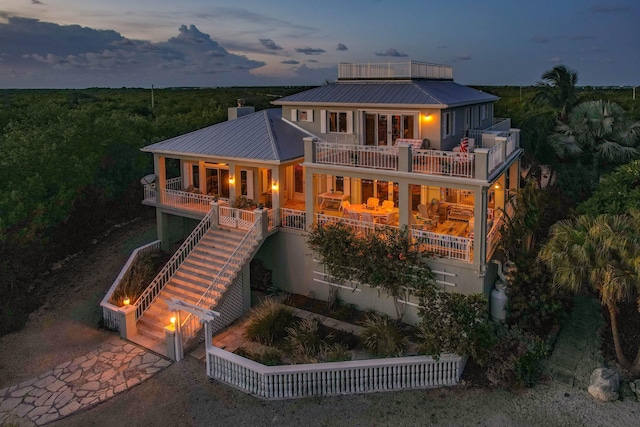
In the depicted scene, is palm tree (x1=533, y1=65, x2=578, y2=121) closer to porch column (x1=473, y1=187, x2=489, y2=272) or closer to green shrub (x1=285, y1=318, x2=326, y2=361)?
porch column (x1=473, y1=187, x2=489, y2=272)

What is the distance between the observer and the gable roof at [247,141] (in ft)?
60.5

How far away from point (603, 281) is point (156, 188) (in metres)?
16.2

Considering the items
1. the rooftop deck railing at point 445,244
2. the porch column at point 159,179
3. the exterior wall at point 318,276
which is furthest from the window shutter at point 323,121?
the porch column at point 159,179

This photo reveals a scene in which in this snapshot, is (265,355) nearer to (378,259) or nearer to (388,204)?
(378,259)

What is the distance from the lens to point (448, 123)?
18953 millimetres

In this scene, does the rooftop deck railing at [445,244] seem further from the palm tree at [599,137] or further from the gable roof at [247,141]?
the palm tree at [599,137]

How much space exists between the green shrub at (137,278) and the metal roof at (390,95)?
8.17 m

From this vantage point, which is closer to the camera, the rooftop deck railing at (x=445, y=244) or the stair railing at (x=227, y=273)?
the stair railing at (x=227, y=273)

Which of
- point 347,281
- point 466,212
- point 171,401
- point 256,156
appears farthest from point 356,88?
point 171,401

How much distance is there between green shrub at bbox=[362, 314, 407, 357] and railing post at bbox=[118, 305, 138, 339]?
7.01 meters

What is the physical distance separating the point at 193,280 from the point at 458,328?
28.7 ft

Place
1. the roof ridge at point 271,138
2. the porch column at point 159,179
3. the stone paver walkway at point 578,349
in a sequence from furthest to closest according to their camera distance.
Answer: the porch column at point 159,179
the roof ridge at point 271,138
the stone paver walkway at point 578,349

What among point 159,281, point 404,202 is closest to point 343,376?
point 404,202

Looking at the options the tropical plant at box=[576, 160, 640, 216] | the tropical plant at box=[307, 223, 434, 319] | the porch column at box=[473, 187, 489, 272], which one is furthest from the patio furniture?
the tropical plant at box=[576, 160, 640, 216]
